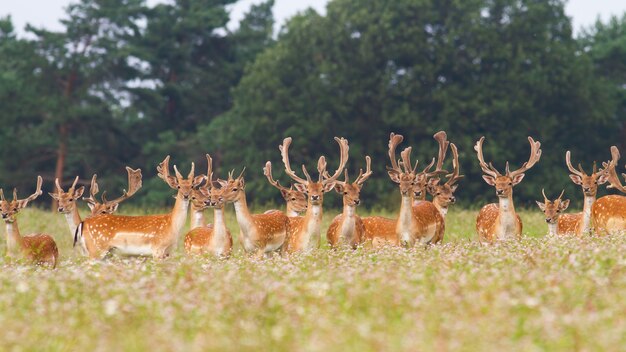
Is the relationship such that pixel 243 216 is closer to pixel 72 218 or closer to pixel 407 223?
pixel 407 223

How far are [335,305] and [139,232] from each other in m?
5.91

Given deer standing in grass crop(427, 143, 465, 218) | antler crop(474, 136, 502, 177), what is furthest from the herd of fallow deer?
deer standing in grass crop(427, 143, 465, 218)

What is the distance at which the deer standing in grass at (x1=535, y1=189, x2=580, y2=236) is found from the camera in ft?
50.1

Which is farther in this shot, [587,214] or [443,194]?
[443,194]

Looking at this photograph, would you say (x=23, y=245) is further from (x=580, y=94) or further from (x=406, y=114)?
(x=580, y=94)

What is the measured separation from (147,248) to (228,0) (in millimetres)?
33330

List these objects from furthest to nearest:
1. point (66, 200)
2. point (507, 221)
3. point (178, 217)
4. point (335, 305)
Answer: point (66, 200)
point (507, 221)
point (178, 217)
point (335, 305)

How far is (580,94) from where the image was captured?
35.0 meters

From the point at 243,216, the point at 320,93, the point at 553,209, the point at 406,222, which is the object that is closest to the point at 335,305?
the point at 243,216

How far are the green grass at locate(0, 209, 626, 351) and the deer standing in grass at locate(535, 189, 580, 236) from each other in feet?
17.2

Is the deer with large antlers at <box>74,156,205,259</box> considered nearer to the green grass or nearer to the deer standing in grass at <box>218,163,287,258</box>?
the deer standing in grass at <box>218,163,287,258</box>

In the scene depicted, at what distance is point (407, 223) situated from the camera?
13617 mm

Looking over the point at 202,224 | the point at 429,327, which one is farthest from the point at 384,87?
the point at 429,327

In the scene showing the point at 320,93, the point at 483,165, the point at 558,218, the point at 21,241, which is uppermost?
the point at 320,93
